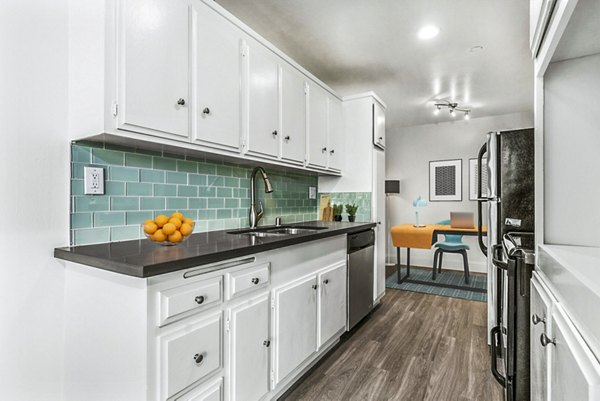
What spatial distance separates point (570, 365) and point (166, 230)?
4.67 ft

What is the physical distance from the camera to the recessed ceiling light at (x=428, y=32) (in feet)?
7.97

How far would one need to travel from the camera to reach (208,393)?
130 cm

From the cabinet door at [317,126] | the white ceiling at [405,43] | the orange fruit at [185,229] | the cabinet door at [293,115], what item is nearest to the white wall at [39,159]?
the orange fruit at [185,229]

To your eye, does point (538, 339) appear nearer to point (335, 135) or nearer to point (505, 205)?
point (505, 205)

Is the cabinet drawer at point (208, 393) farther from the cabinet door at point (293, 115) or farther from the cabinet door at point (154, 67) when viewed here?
the cabinet door at point (293, 115)

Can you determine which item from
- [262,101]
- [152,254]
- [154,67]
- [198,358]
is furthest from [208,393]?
[262,101]

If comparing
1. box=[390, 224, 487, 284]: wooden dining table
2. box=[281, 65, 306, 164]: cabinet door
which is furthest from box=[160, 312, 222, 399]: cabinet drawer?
box=[390, 224, 487, 284]: wooden dining table

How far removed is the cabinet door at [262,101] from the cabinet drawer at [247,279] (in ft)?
2.65

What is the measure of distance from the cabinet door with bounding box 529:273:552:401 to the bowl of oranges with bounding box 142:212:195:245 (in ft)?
4.70

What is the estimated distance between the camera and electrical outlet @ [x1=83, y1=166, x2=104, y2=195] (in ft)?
4.92

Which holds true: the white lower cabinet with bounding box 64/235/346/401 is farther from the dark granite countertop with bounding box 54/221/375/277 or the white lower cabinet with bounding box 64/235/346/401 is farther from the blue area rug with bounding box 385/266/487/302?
the blue area rug with bounding box 385/266/487/302

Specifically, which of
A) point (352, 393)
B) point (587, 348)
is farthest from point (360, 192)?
point (587, 348)

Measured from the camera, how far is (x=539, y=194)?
4.30 feet

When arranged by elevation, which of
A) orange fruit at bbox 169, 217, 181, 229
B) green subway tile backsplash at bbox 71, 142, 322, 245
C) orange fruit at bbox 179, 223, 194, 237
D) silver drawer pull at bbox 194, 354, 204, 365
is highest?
green subway tile backsplash at bbox 71, 142, 322, 245
